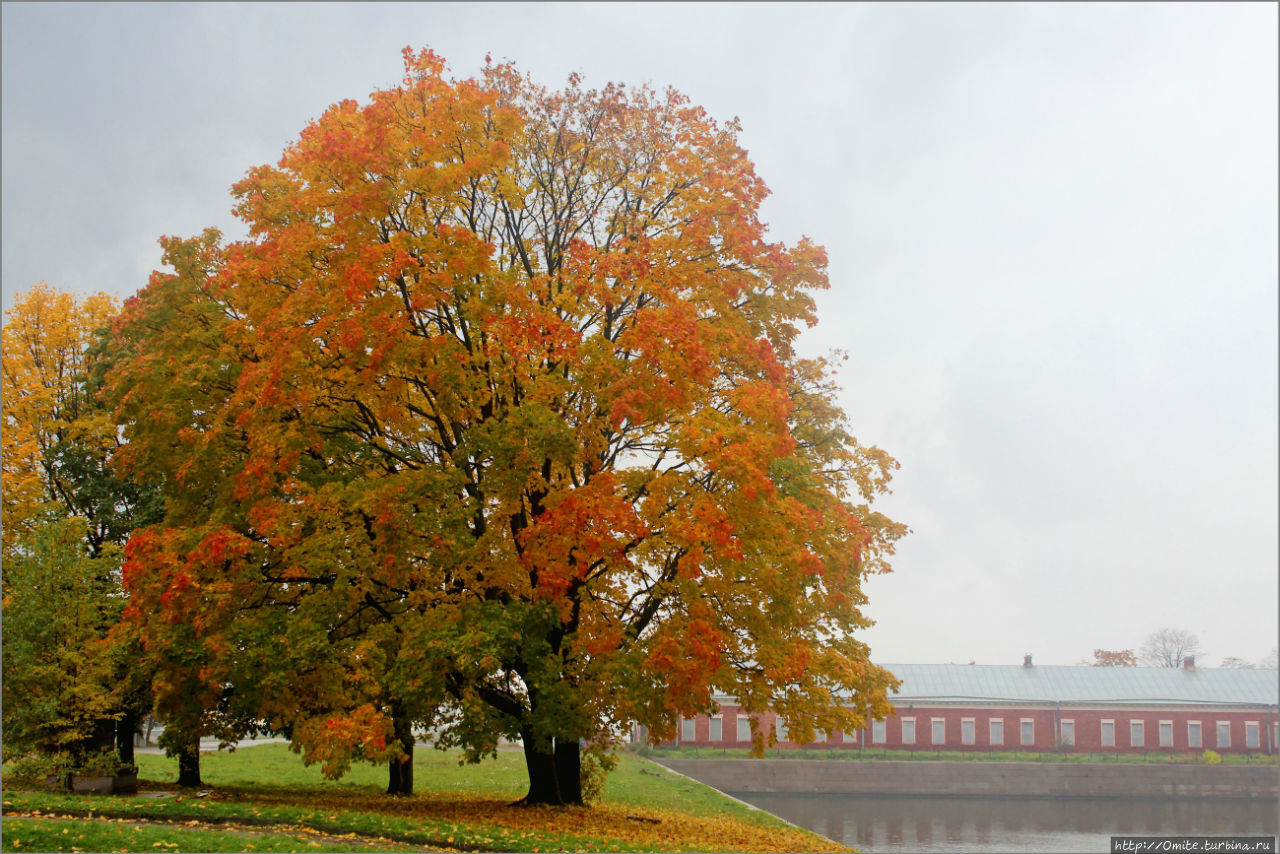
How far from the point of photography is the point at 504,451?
17062mm

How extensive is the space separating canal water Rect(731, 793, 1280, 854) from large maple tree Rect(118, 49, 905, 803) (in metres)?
19.7

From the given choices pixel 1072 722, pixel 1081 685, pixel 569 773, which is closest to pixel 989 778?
pixel 1072 722

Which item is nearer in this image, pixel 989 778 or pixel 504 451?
pixel 504 451

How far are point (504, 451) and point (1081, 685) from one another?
58.4 meters

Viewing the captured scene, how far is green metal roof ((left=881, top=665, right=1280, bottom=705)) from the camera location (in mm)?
63531

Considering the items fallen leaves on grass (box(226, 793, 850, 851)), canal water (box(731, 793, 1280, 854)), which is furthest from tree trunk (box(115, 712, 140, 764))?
canal water (box(731, 793, 1280, 854))

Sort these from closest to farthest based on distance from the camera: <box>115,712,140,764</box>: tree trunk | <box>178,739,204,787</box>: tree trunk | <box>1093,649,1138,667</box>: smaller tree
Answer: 1. <box>115,712,140,764</box>: tree trunk
2. <box>178,739,204,787</box>: tree trunk
3. <box>1093,649,1138,667</box>: smaller tree

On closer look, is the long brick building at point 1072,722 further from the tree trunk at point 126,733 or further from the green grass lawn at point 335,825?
the tree trunk at point 126,733

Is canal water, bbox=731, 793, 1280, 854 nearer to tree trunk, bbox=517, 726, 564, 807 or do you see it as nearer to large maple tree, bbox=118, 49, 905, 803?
tree trunk, bbox=517, 726, 564, 807

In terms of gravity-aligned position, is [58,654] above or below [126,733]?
A: above

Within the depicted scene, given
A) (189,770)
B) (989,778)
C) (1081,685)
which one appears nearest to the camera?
(189,770)

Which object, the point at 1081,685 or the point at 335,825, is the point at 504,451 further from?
the point at 1081,685

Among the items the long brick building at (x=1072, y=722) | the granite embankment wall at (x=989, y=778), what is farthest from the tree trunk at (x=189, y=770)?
the long brick building at (x=1072, y=722)

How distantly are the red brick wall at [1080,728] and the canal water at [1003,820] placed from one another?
8511 mm
